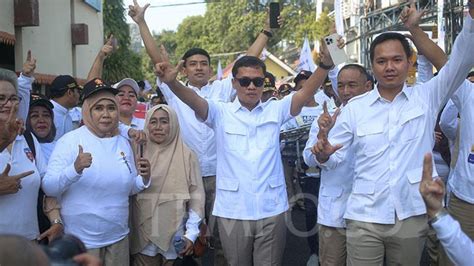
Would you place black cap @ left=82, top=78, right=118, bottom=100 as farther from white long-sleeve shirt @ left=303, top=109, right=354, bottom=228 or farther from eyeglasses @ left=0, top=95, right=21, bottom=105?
white long-sleeve shirt @ left=303, top=109, right=354, bottom=228

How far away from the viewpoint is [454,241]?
2.21 meters

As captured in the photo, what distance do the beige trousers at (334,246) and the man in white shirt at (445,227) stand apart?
5.49ft

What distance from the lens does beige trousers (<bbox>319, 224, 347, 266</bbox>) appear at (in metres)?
3.91

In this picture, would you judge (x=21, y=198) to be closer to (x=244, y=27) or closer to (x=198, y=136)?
(x=198, y=136)

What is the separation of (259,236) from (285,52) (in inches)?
1605

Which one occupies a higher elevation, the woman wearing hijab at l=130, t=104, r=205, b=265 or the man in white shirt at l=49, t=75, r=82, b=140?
the man in white shirt at l=49, t=75, r=82, b=140

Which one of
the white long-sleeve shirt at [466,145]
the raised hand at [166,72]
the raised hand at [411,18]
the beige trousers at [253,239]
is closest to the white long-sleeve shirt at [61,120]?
the raised hand at [166,72]

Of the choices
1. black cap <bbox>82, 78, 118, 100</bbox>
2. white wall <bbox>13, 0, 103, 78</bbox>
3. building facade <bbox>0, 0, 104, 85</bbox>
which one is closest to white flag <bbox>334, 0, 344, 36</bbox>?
black cap <bbox>82, 78, 118, 100</bbox>

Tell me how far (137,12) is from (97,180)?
1361 mm

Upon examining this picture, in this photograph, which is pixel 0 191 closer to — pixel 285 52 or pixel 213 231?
pixel 213 231

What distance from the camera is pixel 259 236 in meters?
3.83

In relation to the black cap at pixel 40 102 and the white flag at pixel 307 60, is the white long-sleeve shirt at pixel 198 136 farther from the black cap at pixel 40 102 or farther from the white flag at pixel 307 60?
the white flag at pixel 307 60

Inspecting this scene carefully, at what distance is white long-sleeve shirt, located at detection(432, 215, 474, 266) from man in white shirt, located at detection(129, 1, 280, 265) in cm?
221

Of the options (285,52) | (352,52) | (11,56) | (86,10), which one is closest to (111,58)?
(86,10)
